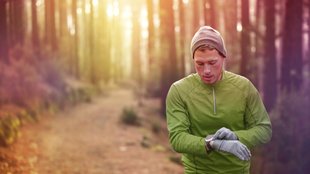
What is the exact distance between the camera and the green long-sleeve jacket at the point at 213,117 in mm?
3324

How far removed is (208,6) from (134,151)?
8647 millimetres

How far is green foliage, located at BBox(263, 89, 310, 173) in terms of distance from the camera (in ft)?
31.8

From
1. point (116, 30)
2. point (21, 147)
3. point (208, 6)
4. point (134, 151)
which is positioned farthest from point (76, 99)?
point (116, 30)

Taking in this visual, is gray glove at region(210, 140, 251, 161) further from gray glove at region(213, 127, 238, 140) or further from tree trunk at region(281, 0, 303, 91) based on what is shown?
tree trunk at region(281, 0, 303, 91)

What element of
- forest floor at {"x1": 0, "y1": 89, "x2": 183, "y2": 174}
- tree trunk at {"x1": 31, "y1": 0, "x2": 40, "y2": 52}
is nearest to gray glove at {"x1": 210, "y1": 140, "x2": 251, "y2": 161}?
forest floor at {"x1": 0, "y1": 89, "x2": 183, "y2": 174}

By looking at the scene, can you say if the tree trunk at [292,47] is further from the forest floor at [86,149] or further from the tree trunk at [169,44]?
the tree trunk at [169,44]

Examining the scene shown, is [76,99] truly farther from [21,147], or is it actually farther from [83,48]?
[83,48]

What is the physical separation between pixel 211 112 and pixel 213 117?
4cm

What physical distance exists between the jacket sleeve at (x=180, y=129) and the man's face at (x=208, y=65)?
0.73 feet

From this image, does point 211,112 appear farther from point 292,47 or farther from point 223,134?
point 292,47

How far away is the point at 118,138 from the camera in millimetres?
16812

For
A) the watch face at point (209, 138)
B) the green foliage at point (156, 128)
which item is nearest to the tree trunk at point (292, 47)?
the green foliage at point (156, 128)

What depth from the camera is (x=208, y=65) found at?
3367 mm

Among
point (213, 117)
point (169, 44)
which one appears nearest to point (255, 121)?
point (213, 117)
